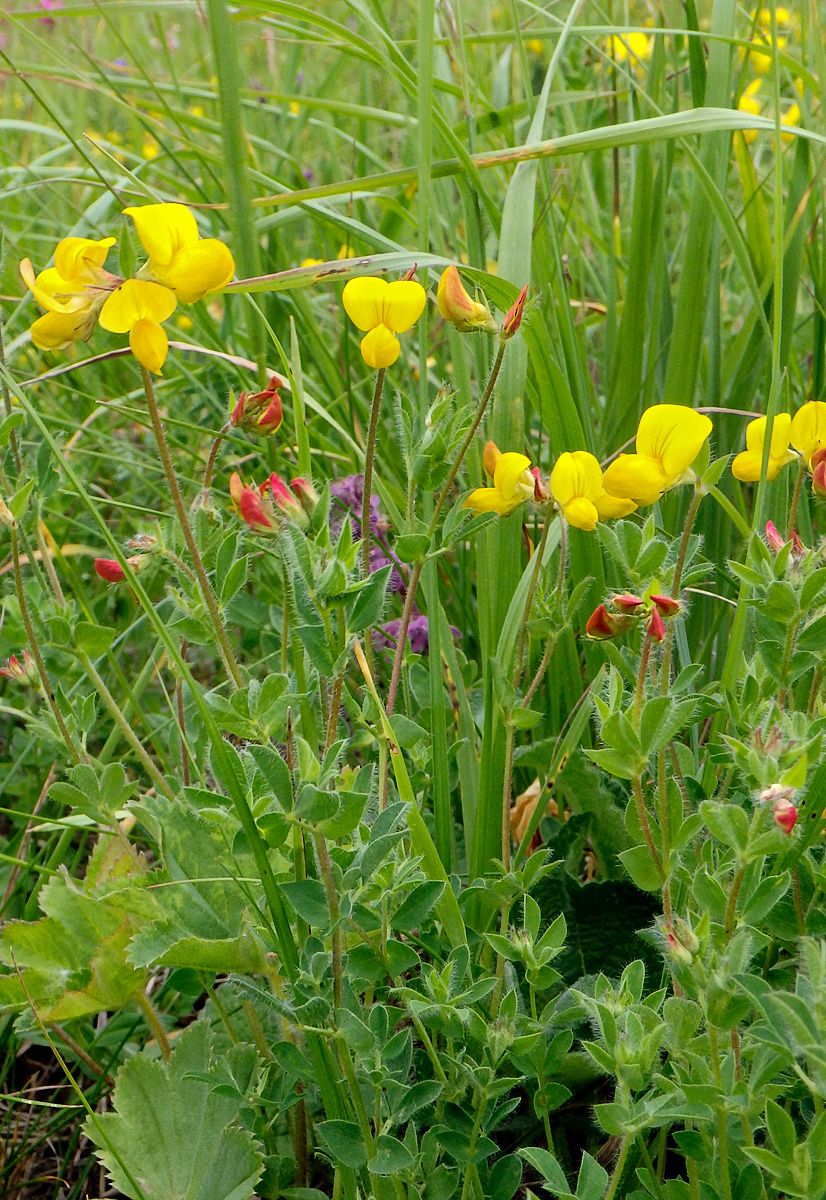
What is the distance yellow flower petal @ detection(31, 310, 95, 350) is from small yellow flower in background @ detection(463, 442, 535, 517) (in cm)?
47

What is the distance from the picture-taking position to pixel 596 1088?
4.75ft

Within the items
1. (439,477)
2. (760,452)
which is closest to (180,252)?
(439,477)

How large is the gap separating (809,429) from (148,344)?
766 millimetres

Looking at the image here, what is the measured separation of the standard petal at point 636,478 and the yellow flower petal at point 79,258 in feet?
1.98

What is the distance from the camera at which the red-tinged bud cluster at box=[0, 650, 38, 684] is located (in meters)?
1.50

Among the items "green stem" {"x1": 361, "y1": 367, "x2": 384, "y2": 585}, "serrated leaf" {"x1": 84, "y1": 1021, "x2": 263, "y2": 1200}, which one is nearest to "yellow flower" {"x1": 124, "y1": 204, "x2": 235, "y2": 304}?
"green stem" {"x1": 361, "y1": 367, "x2": 384, "y2": 585}

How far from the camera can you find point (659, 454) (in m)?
1.24

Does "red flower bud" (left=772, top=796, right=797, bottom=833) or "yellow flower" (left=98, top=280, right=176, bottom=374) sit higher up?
"yellow flower" (left=98, top=280, right=176, bottom=374)

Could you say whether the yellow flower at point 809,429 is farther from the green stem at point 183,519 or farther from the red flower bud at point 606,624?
the green stem at point 183,519

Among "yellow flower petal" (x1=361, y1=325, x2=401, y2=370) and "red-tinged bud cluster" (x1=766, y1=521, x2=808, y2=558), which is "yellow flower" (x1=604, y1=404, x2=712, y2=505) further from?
"yellow flower petal" (x1=361, y1=325, x2=401, y2=370)

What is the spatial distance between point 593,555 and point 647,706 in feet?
2.08

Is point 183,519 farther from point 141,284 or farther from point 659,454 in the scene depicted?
point 659,454

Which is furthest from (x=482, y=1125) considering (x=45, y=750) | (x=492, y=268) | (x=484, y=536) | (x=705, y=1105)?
(x=492, y=268)

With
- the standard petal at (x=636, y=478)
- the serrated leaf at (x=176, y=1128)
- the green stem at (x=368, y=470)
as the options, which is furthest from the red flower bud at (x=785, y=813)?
the serrated leaf at (x=176, y=1128)
